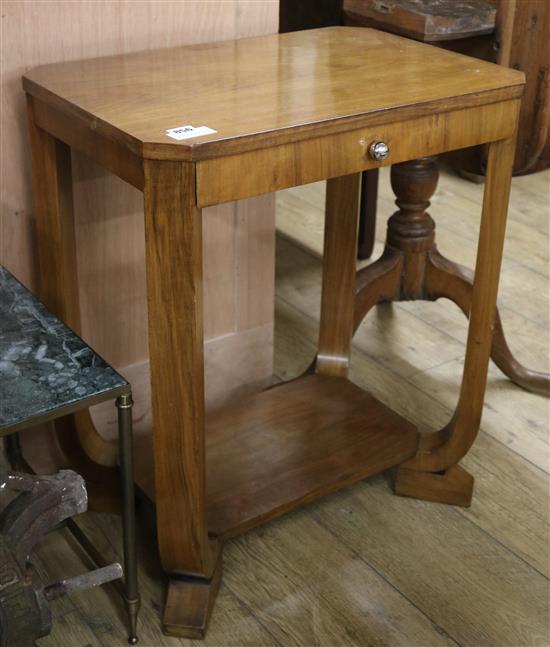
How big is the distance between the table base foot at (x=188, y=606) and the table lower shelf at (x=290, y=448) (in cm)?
8

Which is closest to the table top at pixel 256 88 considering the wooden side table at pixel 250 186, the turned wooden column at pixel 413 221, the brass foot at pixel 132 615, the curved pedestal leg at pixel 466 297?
the wooden side table at pixel 250 186

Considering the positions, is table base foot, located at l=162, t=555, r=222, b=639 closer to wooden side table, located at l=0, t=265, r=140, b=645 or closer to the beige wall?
wooden side table, located at l=0, t=265, r=140, b=645

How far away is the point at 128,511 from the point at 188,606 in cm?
22

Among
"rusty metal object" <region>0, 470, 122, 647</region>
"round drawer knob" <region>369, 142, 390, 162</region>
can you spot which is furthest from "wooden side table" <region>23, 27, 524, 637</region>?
"rusty metal object" <region>0, 470, 122, 647</region>

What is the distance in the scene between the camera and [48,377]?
1204 millimetres

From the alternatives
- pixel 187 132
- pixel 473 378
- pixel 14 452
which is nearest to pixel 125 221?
pixel 14 452

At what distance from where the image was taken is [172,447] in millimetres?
1338

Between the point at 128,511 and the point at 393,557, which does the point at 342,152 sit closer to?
the point at 128,511

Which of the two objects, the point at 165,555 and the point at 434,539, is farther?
the point at 434,539

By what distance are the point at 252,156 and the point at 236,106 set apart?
0.10 m

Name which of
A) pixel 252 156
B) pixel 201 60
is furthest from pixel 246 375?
pixel 252 156

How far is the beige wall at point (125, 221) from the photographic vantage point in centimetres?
147

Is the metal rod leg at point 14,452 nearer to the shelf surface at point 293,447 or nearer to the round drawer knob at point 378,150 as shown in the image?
the shelf surface at point 293,447

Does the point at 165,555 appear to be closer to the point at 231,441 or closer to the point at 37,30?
the point at 231,441
